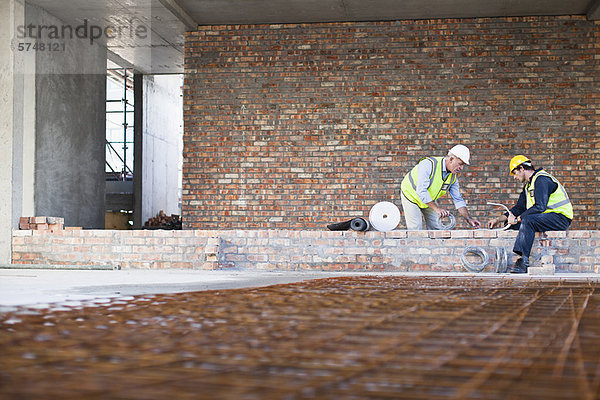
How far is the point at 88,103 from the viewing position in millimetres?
11719

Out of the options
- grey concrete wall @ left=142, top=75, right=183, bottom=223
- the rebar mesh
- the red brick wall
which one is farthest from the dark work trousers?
grey concrete wall @ left=142, top=75, right=183, bottom=223

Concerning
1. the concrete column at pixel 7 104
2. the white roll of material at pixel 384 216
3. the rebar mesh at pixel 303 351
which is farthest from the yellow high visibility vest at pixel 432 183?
the concrete column at pixel 7 104

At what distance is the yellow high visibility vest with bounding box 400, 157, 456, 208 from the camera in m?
7.79

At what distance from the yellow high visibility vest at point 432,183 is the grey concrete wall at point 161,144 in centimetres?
917

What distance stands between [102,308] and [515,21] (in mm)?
9728

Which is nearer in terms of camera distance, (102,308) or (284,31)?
(102,308)

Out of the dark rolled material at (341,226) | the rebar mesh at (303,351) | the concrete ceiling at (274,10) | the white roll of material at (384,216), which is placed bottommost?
the rebar mesh at (303,351)

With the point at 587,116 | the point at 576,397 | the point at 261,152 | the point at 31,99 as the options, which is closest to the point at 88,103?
the point at 31,99

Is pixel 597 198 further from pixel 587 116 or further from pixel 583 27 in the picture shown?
pixel 583 27

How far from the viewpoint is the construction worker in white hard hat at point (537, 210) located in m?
6.66

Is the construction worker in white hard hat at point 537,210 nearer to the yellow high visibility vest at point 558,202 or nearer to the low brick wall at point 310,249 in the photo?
the yellow high visibility vest at point 558,202

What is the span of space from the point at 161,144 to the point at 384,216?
33.3 ft
